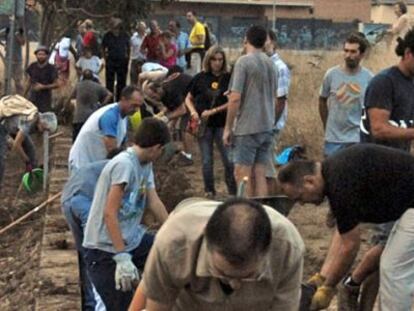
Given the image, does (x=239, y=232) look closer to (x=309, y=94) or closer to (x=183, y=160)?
(x=183, y=160)

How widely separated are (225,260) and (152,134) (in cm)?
258

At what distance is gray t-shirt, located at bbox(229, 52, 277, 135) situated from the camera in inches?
381

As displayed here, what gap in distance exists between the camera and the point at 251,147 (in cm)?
982

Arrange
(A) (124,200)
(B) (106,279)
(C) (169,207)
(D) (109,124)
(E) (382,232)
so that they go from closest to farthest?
(A) (124,200) → (B) (106,279) → (E) (382,232) → (D) (109,124) → (C) (169,207)

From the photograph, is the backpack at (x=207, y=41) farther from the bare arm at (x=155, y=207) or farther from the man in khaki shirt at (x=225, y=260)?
the man in khaki shirt at (x=225, y=260)

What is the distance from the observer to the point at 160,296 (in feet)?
13.5

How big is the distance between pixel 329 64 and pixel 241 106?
2151 centimetres

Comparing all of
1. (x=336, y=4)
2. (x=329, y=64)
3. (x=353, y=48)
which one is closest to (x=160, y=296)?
(x=353, y=48)

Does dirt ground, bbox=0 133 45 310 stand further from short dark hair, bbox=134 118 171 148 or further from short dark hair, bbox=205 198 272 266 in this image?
short dark hair, bbox=205 198 272 266

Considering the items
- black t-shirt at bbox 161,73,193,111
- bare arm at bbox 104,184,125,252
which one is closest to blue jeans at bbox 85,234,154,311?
bare arm at bbox 104,184,125,252

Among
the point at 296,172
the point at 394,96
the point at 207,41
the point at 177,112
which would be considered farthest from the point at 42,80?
the point at 296,172

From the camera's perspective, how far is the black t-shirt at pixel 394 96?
7.11 m

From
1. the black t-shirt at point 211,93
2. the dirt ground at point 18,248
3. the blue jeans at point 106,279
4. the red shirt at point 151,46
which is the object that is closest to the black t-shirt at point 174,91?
the black t-shirt at point 211,93

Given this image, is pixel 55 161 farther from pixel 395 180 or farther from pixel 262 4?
pixel 262 4
